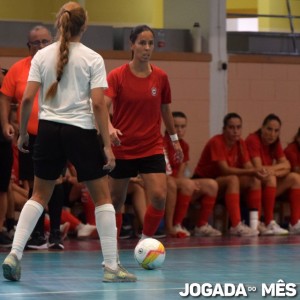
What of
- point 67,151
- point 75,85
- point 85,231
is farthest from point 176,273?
point 85,231

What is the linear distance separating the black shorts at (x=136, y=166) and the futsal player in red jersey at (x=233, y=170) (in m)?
3.70

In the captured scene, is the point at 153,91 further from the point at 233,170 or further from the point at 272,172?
the point at 272,172

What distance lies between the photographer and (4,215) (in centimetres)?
970

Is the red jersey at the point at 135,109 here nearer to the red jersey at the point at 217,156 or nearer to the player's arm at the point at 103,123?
the player's arm at the point at 103,123

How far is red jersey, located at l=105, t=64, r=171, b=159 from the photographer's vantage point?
26.2ft

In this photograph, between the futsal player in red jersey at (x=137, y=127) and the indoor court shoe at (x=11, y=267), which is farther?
the futsal player in red jersey at (x=137, y=127)

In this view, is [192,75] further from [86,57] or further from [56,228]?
[86,57]

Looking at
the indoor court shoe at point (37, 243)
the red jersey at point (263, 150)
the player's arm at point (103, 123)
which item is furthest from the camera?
the red jersey at point (263, 150)

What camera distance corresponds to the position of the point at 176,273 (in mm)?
7449

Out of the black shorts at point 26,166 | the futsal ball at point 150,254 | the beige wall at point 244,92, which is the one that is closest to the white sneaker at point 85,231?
the black shorts at point 26,166

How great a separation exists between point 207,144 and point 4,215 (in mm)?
3157

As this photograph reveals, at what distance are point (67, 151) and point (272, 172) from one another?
5.62m

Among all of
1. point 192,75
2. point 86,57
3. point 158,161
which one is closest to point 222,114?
point 192,75

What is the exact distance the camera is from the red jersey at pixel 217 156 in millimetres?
11844
